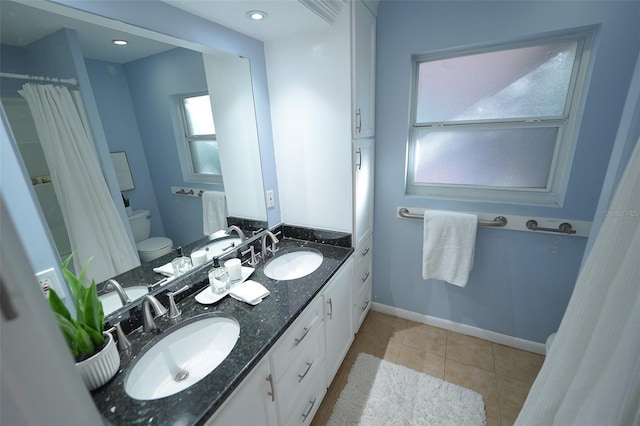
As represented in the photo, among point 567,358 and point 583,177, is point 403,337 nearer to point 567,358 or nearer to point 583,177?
point 567,358

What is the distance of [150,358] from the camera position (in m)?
0.97

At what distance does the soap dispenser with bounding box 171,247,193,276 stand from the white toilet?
0.27 ft

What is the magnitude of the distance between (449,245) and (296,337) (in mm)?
1253

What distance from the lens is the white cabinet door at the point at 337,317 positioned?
150 centimetres

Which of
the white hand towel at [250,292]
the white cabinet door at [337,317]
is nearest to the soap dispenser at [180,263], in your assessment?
the white hand towel at [250,292]

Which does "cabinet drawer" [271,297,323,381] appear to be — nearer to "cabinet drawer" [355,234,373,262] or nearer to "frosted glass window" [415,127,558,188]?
"cabinet drawer" [355,234,373,262]

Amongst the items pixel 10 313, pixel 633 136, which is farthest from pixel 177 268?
pixel 633 136

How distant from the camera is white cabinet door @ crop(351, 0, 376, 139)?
1.44 meters

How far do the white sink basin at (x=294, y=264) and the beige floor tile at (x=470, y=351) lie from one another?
47.9 inches

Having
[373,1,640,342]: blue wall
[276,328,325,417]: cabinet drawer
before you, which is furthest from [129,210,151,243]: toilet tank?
[373,1,640,342]: blue wall

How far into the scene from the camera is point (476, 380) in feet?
5.56

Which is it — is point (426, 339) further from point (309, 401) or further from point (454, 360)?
point (309, 401)

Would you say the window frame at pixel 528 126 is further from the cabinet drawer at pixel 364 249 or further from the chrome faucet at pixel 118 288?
the chrome faucet at pixel 118 288

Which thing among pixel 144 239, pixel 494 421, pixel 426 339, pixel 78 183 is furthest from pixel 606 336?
pixel 78 183
